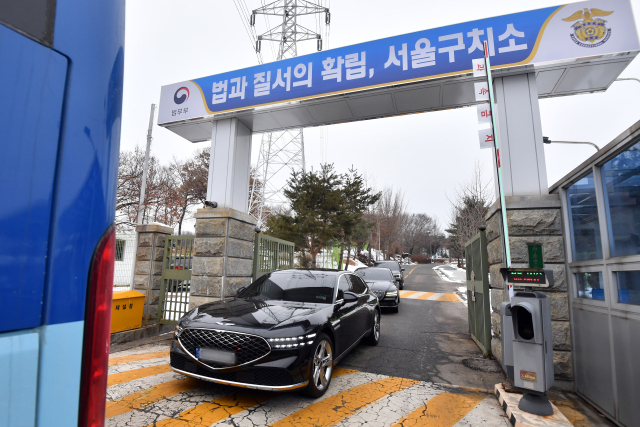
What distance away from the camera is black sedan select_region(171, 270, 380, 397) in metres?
3.57

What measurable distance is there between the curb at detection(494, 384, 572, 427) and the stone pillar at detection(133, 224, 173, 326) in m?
7.20

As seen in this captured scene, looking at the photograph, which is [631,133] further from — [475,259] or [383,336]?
[383,336]

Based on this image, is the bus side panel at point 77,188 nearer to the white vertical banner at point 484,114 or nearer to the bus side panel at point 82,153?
the bus side panel at point 82,153

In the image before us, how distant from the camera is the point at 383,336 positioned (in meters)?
7.45

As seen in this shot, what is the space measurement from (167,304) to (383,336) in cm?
509

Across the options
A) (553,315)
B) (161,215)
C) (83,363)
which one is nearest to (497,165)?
(553,315)

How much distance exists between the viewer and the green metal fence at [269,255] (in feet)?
25.6

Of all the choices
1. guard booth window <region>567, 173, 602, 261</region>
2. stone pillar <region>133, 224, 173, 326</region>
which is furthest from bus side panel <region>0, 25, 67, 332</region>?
stone pillar <region>133, 224, 173, 326</region>

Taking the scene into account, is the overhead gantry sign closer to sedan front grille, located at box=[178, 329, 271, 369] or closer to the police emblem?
the police emblem

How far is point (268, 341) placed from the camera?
3.60m

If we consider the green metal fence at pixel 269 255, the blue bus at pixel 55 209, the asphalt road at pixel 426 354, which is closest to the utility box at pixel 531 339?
the asphalt road at pixel 426 354

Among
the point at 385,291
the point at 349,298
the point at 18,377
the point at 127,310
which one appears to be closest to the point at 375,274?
the point at 385,291

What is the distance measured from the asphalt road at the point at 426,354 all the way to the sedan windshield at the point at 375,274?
2590mm

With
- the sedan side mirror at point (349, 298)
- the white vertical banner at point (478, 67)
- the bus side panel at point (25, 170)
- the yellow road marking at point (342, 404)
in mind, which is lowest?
the yellow road marking at point (342, 404)
